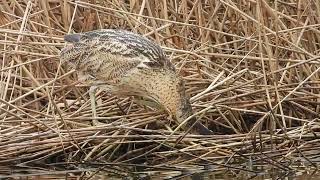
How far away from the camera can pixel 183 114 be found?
5.17 meters

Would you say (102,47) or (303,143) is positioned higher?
(102,47)

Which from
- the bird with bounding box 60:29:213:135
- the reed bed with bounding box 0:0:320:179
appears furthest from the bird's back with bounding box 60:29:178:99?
the reed bed with bounding box 0:0:320:179

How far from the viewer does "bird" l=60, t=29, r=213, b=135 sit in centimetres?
521

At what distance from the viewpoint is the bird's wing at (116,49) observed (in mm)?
5297

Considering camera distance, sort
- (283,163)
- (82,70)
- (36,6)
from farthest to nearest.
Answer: (36,6) < (82,70) < (283,163)

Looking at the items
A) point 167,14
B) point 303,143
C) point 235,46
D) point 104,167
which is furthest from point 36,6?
Answer: point 303,143

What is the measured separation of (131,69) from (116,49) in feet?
0.53

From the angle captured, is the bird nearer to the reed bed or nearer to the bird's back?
the bird's back

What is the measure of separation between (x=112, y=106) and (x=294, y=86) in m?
1.11

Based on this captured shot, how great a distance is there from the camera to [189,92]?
5.69 m

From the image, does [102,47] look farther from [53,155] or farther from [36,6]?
[36,6]

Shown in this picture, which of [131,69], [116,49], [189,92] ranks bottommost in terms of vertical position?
[189,92]

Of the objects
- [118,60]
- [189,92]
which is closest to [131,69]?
[118,60]

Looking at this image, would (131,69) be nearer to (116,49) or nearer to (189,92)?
(116,49)
